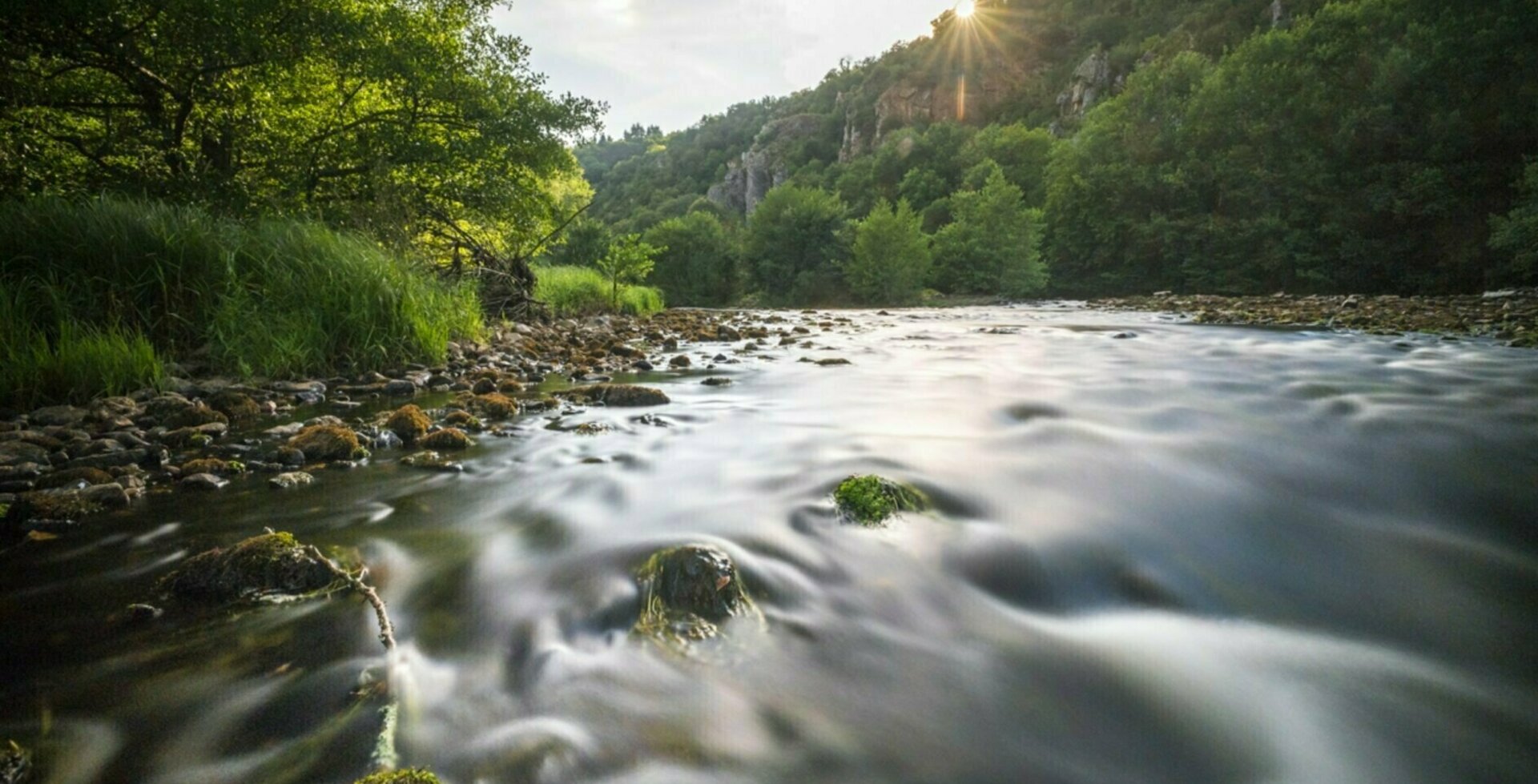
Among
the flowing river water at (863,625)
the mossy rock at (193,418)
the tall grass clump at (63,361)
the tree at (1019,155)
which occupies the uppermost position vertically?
the tree at (1019,155)

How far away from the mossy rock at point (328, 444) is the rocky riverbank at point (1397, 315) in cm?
1444

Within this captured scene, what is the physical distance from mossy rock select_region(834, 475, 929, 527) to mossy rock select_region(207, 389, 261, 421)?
4.85m

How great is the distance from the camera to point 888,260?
38812 mm

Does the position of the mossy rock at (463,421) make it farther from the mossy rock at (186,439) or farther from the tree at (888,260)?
the tree at (888,260)

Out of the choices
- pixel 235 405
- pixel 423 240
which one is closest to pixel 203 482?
→ pixel 235 405

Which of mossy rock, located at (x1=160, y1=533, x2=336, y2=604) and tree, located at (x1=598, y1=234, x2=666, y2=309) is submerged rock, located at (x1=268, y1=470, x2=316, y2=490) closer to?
mossy rock, located at (x1=160, y1=533, x2=336, y2=604)

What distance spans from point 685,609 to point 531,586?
69cm

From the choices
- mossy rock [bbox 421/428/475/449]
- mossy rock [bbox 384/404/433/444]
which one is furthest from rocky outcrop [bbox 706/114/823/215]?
mossy rock [bbox 421/428/475/449]

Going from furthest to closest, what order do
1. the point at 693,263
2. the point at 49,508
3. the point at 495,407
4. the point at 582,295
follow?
the point at 693,263 < the point at 582,295 < the point at 495,407 < the point at 49,508

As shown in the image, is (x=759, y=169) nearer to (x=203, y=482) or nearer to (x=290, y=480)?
(x=290, y=480)

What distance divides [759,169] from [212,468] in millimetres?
112167

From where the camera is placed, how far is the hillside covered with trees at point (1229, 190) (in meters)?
26.8

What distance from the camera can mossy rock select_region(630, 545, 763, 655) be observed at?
7.04ft

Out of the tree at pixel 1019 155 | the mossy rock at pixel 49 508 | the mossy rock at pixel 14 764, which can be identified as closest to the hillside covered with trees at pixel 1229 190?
the tree at pixel 1019 155
